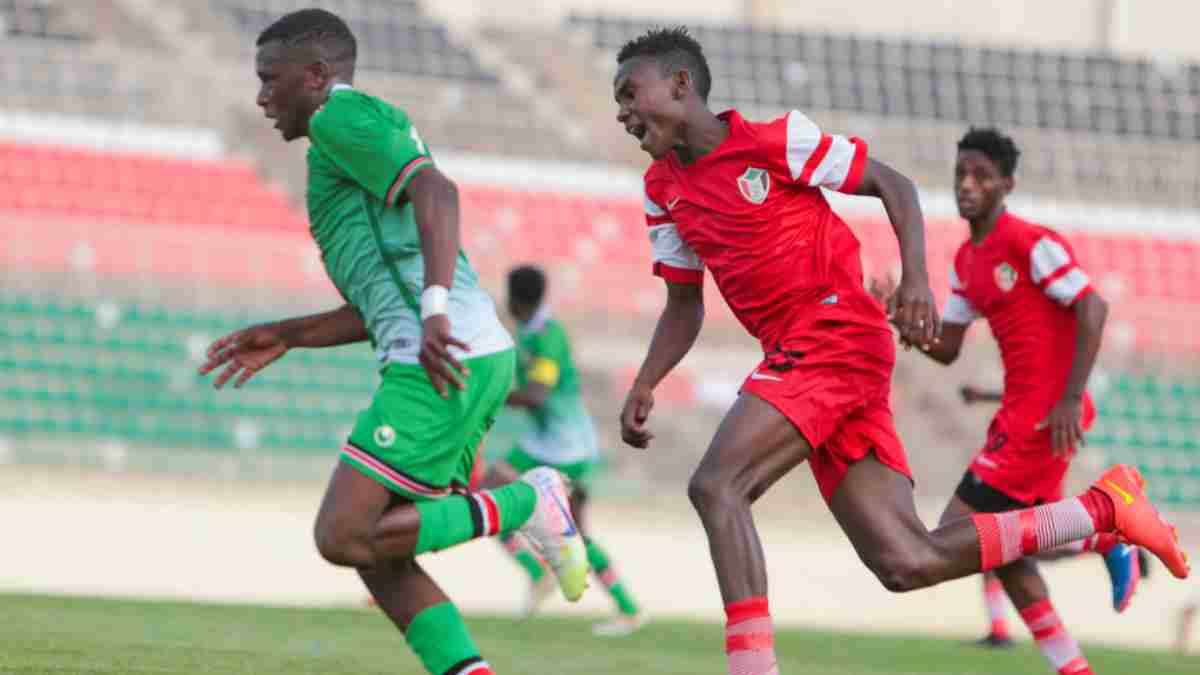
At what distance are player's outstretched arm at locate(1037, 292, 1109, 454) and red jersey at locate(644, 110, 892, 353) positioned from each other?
5.78 ft

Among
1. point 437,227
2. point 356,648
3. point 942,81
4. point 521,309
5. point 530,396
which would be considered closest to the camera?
point 437,227

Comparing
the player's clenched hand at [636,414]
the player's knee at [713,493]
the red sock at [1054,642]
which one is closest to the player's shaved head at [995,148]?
the red sock at [1054,642]

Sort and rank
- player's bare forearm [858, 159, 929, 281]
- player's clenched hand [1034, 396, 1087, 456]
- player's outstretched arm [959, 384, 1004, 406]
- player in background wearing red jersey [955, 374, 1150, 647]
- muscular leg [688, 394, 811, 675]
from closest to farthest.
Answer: muscular leg [688, 394, 811, 675] < player's bare forearm [858, 159, 929, 281] < player's clenched hand [1034, 396, 1087, 456] < player in background wearing red jersey [955, 374, 1150, 647] < player's outstretched arm [959, 384, 1004, 406]

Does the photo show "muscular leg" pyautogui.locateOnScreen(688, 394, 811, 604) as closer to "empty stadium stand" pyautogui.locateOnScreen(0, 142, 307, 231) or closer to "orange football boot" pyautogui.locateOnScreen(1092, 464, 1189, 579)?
"orange football boot" pyautogui.locateOnScreen(1092, 464, 1189, 579)

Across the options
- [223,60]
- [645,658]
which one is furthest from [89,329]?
[645,658]

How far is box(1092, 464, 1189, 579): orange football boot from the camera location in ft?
18.8

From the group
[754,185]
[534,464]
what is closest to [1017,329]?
[754,185]

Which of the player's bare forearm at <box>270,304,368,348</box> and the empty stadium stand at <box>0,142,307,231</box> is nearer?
the player's bare forearm at <box>270,304,368,348</box>

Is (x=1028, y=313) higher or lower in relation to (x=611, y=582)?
higher

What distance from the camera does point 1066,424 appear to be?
702 centimetres

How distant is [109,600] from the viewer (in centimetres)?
1000

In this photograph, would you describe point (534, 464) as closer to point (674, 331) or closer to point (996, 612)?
point (996, 612)

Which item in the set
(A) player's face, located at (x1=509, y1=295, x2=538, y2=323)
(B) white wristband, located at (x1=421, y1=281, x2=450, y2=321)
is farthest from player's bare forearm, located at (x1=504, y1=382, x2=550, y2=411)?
(B) white wristband, located at (x1=421, y1=281, x2=450, y2=321)

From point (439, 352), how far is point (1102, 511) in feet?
7.35
